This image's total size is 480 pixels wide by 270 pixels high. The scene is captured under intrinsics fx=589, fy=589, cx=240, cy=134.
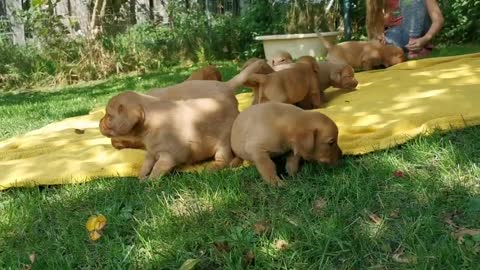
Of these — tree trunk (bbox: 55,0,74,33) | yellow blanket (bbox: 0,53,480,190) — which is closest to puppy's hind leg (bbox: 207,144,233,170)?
yellow blanket (bbox: 0,53,480,190)

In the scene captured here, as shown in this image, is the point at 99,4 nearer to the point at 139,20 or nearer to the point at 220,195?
the point at 139,20

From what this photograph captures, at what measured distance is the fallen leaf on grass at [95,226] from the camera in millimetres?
2461

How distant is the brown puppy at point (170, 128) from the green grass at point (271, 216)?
147mm

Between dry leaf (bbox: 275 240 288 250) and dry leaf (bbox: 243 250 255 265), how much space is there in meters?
0.10

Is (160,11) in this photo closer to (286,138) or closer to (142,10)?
(142,10)

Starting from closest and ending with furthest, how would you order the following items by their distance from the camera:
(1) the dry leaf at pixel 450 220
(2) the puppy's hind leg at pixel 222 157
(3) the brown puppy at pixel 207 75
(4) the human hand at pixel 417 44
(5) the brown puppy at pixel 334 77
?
(1) the dry leaf at pixel 450 220 < (2) the puppy's hind leg at pixel 222 157 < (3) the brown puppy at pixel 207 75 < (5) the brown puppy at pixel 334 77 < (4) the human hand at pixel 417 44

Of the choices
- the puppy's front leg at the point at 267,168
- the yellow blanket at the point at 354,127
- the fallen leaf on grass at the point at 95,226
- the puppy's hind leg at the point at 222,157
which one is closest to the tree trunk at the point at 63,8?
the yellow blanket at the point at 354,127

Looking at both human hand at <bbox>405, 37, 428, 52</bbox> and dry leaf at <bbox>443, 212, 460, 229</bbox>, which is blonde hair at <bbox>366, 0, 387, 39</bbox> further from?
dry leaf at <bbox>443, 212, 460, 229</bbox>

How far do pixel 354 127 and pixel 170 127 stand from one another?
1100 mm

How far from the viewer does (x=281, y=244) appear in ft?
7.23

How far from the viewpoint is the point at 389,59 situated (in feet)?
20.2

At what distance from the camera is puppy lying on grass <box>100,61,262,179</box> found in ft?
10.1

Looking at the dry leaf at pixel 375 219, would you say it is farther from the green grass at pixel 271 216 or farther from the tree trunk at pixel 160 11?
the tree trunk at pixel 160 11

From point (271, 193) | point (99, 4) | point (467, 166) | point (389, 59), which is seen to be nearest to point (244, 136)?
point (271, 193)
